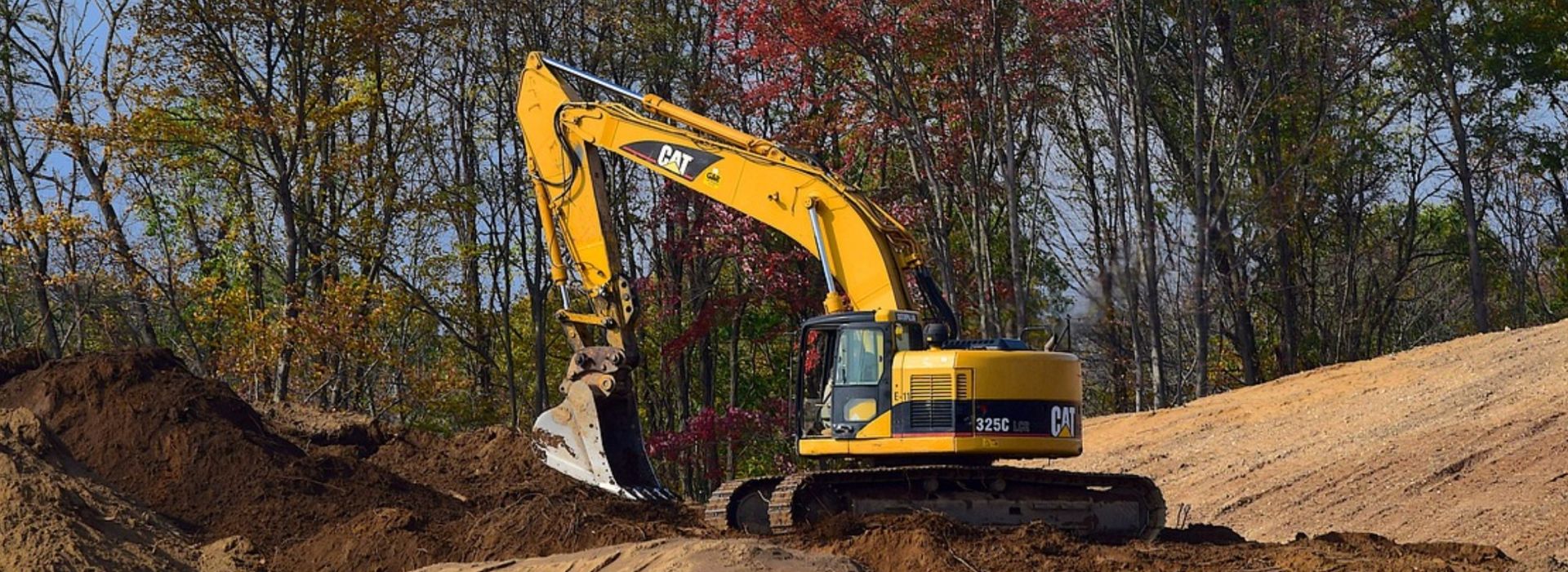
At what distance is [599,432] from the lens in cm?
1544

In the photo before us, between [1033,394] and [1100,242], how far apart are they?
74.1 feet

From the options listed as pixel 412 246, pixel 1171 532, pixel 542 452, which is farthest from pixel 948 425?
pixel 412 246

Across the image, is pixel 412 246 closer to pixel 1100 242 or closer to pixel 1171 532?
pixel 1100 242

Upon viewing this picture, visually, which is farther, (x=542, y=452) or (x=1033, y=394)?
(x=542, y=452)

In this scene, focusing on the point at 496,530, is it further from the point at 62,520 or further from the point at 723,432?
the point at 723,432

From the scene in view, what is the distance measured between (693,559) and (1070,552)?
2.86 m

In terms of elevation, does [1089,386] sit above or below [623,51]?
below

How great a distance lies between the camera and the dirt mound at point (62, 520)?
42.6 ft

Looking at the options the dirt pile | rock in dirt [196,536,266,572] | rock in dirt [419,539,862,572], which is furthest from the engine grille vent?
rock in dirt [196,536,266,572]

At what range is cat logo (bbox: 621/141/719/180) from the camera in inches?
608

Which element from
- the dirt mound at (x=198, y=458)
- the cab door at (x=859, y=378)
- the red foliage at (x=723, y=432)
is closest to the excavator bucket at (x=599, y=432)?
the dirt mound at (x=198, y=458)

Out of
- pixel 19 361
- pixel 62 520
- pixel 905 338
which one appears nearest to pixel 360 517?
pixel 62 520

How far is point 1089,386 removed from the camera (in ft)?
119

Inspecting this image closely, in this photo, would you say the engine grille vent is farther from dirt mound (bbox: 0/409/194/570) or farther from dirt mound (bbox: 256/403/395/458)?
dirt mound (bbox: 256/403/395/458)
